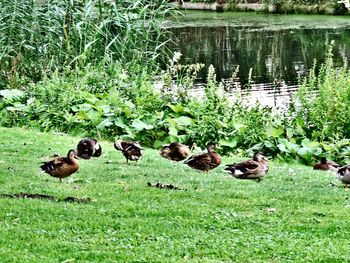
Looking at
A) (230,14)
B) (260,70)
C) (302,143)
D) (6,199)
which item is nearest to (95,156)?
(6,199)

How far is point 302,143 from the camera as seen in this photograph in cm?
1056

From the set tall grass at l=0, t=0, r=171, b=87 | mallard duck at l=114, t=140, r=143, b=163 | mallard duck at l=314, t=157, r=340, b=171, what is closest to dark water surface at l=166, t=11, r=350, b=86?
tall grass at l=0, t=0, r=171, b=87

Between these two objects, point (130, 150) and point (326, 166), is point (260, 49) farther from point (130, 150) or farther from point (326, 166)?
point (130, 150)

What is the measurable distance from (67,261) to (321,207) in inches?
104

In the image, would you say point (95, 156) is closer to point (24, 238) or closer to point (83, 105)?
point (83, 105)

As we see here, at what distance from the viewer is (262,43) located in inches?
1069

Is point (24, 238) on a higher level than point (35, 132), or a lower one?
higher

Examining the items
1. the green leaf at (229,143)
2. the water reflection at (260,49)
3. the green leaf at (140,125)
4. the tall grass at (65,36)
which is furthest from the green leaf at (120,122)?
the water reflection at (260,49)

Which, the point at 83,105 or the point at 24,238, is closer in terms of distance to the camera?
the point at 24,238

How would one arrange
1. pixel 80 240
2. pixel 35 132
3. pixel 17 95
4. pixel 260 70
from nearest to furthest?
pixel 80 240
pixel 35 132
pixel 17 95
pixel 260 70

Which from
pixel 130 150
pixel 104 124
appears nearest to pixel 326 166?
pixel 130 150

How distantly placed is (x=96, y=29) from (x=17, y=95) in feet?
5.78

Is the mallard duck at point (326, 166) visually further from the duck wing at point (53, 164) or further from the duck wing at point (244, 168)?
the duck wing at point (53, 164)

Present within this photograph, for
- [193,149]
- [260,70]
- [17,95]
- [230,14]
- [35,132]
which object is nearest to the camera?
[193,149]
